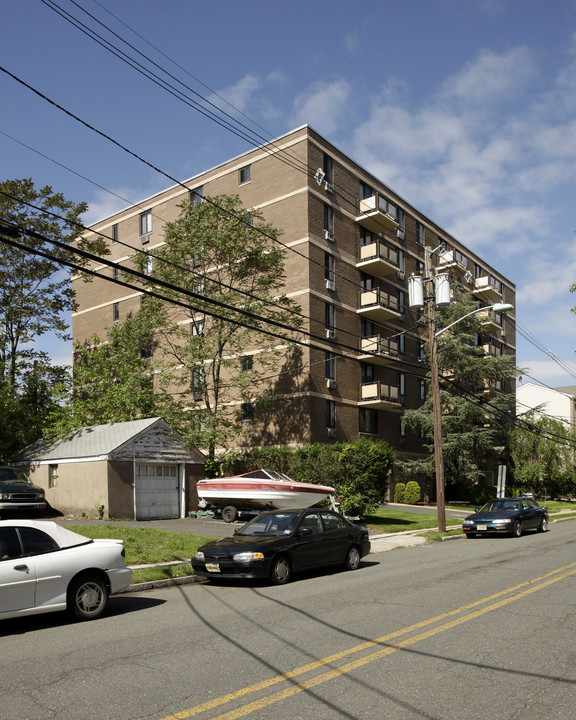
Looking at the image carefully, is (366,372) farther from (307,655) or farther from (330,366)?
(307,655)

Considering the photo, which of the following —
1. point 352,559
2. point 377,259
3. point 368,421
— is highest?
point 377,259

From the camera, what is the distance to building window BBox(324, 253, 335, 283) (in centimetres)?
3669

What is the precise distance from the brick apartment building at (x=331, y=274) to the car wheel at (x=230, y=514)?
9646 millimetres

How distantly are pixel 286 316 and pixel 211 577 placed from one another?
20.9 metres

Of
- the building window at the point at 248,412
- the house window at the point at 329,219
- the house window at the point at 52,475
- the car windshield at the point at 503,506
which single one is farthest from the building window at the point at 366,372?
the house window at the point at 52,475

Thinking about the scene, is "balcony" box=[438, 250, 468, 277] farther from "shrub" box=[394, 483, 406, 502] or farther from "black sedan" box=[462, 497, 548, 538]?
"black sedan" box=[462, 497, 548, 538]

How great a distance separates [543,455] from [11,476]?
3352cm

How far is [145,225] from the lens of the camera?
4456 cm

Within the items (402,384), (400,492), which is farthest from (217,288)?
(400,492)

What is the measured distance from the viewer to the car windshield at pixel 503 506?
22.2 metres

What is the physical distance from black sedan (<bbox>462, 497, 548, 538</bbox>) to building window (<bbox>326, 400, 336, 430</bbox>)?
13.6 metres

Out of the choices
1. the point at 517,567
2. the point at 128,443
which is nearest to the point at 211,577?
the point at 517,567

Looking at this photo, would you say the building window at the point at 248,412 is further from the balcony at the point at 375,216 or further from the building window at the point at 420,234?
the building window at the point at 420,234

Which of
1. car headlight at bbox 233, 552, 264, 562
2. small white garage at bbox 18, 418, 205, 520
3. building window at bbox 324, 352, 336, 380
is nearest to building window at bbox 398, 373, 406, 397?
building window at bbox 324, 352, 336, 380
